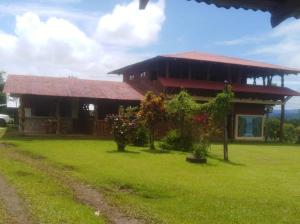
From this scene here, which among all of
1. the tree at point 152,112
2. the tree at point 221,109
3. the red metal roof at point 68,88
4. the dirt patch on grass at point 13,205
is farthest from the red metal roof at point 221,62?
the dirt patch on grass at point 13,205

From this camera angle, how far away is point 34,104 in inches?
1122

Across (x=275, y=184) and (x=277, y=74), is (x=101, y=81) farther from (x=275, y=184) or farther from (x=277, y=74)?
(x=275, y=184)

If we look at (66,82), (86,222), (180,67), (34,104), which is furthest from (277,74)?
(86,222)

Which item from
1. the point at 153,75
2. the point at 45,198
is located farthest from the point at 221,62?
the point at 45,198

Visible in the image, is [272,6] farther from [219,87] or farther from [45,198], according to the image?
[219,87]

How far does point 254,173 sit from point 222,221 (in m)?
6.56

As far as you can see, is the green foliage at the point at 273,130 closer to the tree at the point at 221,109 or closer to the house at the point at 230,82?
the house at the point at 230,82

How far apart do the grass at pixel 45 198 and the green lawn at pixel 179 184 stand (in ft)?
0.08

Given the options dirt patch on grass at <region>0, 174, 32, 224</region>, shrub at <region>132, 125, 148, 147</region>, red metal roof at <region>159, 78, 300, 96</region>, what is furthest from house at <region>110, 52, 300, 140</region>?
dirt patch on grass at <region>0, 174, 32, 224</region>

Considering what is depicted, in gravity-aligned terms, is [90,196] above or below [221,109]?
below

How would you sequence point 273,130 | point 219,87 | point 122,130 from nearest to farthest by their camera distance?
point 122,130
point 219,87
point 273,130

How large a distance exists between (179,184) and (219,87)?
741 inches

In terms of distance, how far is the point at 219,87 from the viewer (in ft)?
98.0

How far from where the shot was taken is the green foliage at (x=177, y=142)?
2084 cm
